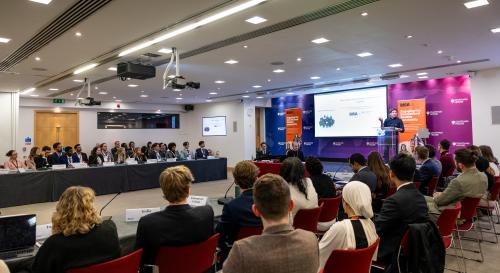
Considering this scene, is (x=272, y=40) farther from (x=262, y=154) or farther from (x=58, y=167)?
(x=262, y=154)

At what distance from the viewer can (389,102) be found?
11.6 metres

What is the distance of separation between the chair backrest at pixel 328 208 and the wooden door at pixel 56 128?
44.8 feet

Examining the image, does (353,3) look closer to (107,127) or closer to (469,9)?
(469,9)

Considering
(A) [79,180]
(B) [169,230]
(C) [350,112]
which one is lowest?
(A) [79,180]

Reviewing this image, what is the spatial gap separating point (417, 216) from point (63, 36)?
548 centimetres

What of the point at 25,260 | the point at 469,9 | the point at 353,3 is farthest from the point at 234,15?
the point at 25,260

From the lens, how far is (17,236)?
2053 mm

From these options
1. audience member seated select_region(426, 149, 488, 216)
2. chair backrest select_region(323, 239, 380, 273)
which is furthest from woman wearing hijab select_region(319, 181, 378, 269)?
audience member seated select_region(426, 149, 488, 216)

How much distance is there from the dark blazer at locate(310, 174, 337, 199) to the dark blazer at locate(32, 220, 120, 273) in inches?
96.2

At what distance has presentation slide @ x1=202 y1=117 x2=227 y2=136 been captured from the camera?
15808 millimetres

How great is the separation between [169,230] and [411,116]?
10637 millimetres

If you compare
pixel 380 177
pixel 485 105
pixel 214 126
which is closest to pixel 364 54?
pixel 380 177

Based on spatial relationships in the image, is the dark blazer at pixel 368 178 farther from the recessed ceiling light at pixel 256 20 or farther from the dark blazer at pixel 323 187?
the recessed ceiling light at pixel 256 20

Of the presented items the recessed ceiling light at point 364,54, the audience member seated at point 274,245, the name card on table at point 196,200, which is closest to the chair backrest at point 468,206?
the name card on table at point 196,200
